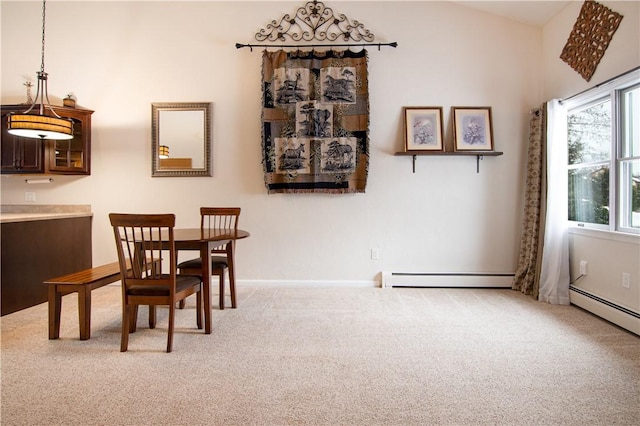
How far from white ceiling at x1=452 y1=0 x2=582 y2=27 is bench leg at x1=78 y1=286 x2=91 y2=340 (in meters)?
4.39

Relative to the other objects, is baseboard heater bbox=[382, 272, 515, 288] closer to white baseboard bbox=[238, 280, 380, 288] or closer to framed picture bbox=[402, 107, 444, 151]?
white baseboard bbox=[238, 280, 380, 288]

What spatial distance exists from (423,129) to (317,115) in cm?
116

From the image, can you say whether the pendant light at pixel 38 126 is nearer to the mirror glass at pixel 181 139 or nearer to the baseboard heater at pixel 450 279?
the mirror glass at pixel 181 139

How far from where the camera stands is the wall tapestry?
3.62 metres

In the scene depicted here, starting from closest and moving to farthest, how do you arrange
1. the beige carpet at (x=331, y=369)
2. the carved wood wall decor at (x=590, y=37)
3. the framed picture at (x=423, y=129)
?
the beige carpet at (x=331, y=369)
the carved wood wall decor at (x=590, y=37)
the framed picture at (x=423, y=129)

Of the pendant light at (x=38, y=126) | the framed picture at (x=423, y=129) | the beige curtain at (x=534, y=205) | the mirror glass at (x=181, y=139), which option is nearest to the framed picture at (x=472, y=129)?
the framed picture at (x=423, y=129)

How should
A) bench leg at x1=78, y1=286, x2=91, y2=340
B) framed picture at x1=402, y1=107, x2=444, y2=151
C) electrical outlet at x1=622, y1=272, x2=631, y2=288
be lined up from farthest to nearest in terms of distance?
framed picture at x1=402, y1=107, x2=444, y2=151 < electrical outlet at x1=622, y1=272, x2=631, y2=288 < bench leg at x1=78, y1=286, x2=91, y2=340

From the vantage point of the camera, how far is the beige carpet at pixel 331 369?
1550 millimetres

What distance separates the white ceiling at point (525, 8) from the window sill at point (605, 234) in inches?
84.3

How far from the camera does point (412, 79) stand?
3689 millimetres

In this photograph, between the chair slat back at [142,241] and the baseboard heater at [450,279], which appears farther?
the baseboard heater at [450,279]

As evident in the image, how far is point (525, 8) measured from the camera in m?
3.44

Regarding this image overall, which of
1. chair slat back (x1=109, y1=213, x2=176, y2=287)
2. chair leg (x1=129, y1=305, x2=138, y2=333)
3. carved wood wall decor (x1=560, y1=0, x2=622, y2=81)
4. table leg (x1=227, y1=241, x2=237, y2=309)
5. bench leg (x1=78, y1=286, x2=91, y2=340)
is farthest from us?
table leg (x1=227, y1=241, x2=237, y2=309)

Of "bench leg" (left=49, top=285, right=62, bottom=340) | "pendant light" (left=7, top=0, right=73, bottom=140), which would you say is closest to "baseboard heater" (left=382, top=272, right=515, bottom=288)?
"bench leg" (left=49, top=285, right=62, bottom=340)
